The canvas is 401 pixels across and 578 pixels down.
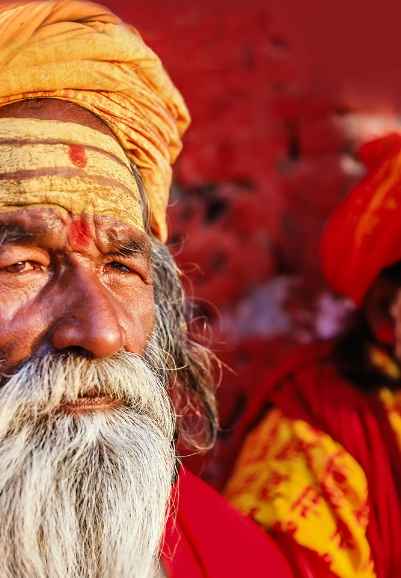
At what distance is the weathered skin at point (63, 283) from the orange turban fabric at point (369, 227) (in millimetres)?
926

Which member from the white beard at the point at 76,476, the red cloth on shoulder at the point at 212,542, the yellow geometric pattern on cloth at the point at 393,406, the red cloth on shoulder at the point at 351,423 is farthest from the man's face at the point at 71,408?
the yellow geometric pattern on cloth at the point at 393,406

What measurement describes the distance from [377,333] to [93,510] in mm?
1311

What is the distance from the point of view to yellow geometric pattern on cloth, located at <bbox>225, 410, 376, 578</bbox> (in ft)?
7.75

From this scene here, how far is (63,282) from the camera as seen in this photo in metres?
1.91

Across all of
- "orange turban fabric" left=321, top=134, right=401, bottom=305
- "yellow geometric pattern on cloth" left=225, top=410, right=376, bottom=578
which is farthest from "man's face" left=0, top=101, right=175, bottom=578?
"orange turban fabric" left=321, top=134, right=401, bottom=305

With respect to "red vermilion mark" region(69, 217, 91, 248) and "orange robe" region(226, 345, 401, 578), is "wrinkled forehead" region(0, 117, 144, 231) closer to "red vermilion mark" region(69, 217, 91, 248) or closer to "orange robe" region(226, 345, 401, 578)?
"red vermilion mark" region(69, 217, 91, 248)

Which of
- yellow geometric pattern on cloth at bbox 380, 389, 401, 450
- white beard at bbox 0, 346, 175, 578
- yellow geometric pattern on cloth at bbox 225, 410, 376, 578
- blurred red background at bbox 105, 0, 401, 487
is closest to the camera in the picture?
white beard at bbox 0, 346, 175, 578

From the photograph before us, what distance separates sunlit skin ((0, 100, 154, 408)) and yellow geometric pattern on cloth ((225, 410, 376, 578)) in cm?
61

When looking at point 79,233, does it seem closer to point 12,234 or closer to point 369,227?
point 12,234

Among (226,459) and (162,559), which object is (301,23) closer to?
(226,459)

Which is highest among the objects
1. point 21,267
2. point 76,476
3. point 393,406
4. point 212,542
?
point 21,267

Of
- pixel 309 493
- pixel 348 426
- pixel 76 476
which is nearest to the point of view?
pixel 76 476

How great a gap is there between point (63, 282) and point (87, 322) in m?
0.12

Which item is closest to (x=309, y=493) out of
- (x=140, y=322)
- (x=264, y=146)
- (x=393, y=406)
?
(x=393, y=406)
